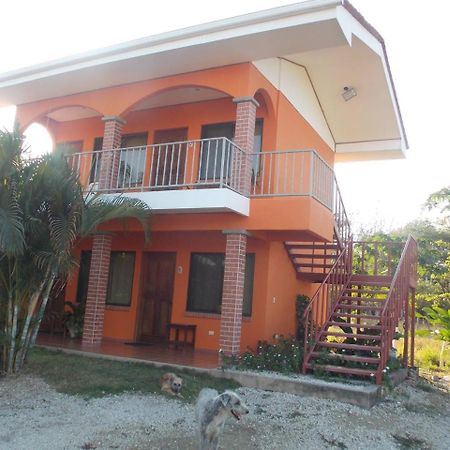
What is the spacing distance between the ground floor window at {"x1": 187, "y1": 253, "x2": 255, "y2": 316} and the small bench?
17.0 inches

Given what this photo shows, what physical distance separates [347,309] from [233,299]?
261cm

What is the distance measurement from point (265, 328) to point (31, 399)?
4916 millimetres

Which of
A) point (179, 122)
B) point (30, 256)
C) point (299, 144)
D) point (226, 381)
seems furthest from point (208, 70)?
point (226, 381)

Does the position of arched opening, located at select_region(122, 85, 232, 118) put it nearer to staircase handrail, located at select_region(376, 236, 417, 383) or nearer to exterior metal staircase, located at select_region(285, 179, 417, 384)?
exterior metal staircase, located at select_region(285, 179, 417, 384)

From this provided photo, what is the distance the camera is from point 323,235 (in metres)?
9.64

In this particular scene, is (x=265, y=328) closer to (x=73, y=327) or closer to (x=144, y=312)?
(x=144, y=312)

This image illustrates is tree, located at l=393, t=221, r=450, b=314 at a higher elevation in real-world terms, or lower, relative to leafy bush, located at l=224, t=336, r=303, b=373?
higher

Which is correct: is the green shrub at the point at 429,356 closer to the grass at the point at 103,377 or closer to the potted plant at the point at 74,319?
the grass at the point at 103,377

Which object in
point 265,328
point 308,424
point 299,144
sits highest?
point 299,144

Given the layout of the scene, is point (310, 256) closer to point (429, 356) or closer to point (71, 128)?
point (429, 356)

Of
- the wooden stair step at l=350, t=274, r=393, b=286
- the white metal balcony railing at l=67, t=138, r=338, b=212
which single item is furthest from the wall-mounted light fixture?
the wooden stair step at l=350, t=274, r=393, b=286

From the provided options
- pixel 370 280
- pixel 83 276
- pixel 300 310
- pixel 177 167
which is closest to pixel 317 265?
pixel 300 310

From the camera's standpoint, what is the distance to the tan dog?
7078 mm

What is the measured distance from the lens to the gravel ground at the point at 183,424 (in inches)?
211
